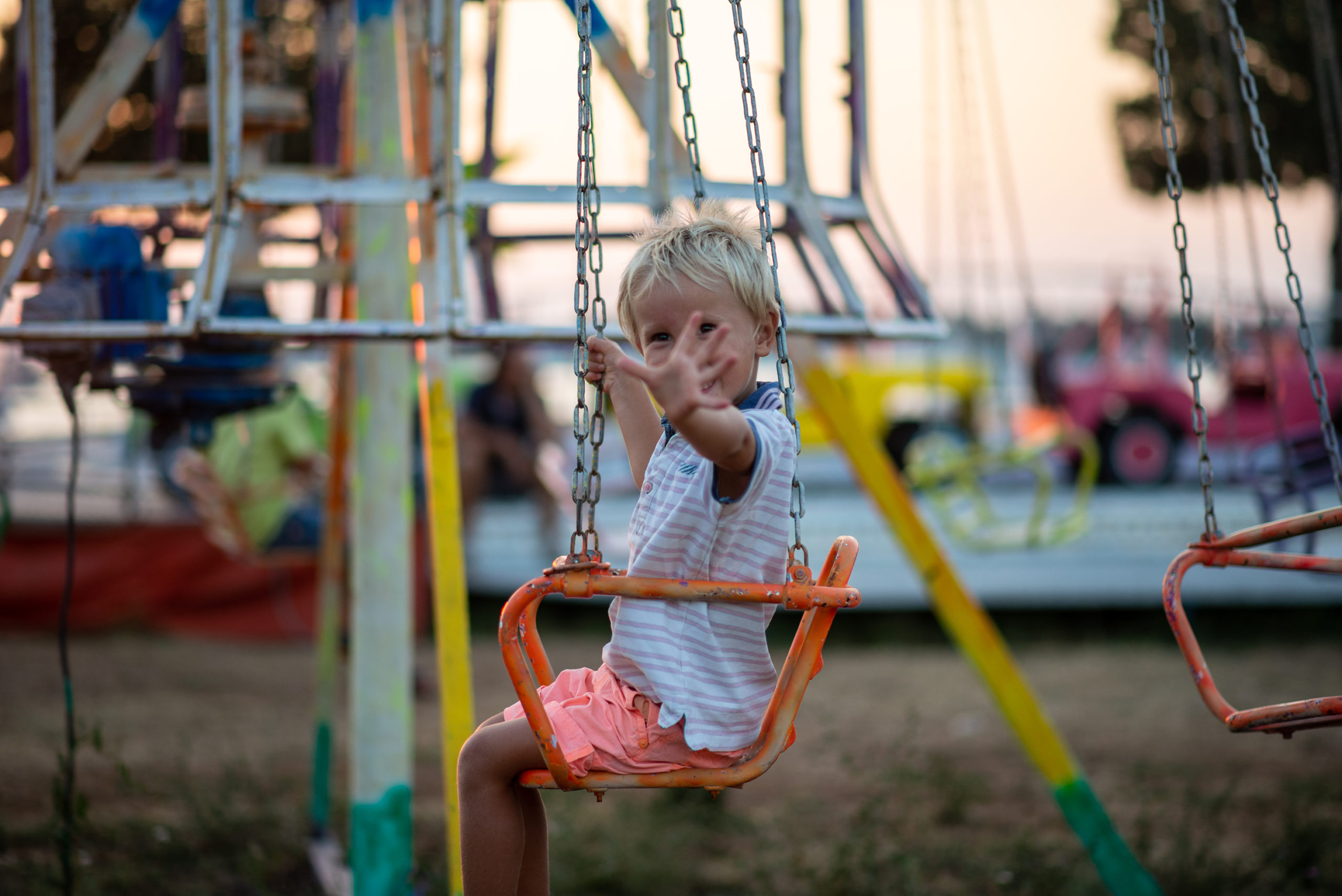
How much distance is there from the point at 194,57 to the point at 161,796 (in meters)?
5.17

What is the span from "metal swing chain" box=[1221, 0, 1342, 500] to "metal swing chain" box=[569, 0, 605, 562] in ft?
4.35

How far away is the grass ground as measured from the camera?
369cm

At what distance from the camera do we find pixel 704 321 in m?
1.81

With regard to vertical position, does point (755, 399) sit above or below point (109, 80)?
below

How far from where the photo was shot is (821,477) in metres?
12.5

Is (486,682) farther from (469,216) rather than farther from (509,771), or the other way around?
(509,771)

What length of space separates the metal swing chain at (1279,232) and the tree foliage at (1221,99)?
8.89m

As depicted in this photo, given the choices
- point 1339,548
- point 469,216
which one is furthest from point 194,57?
point 1339,548

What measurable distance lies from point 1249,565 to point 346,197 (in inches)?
82.7

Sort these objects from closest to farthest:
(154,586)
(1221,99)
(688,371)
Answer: (688,371), (154,586), (1221,99)

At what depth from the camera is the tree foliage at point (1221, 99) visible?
11.9 metres

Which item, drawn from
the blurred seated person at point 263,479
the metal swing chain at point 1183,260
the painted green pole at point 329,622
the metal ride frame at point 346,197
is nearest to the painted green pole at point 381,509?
the metal ride frame at point 346,197

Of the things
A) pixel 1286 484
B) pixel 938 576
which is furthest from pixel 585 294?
pixel 1286 484

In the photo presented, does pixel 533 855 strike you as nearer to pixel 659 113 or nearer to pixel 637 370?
pixel 637 370
